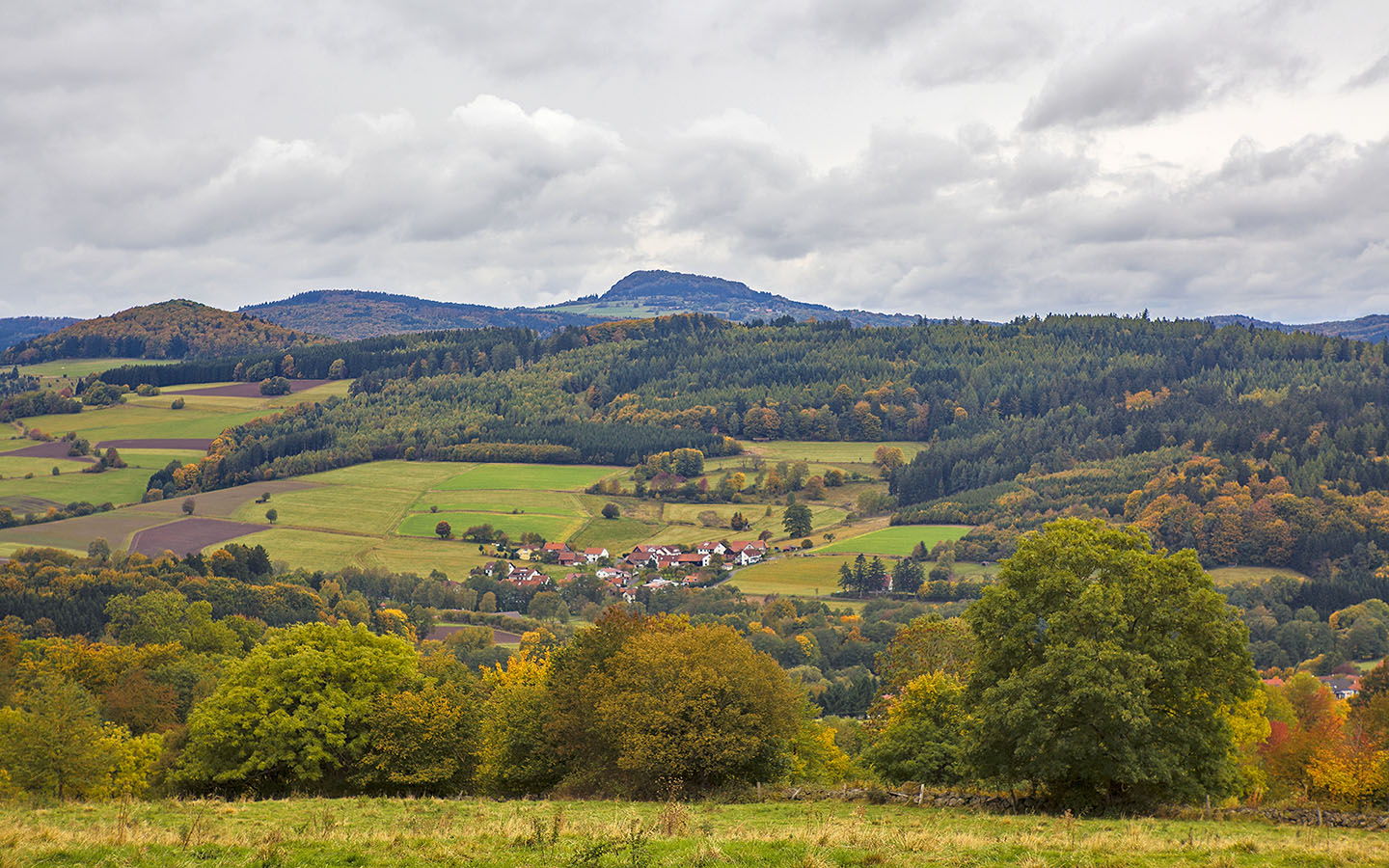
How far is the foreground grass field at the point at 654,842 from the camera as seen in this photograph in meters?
→ 18.2

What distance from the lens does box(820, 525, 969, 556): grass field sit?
563ft

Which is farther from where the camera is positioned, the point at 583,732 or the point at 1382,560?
the point at 1382,560

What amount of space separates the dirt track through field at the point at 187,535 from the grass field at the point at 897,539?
98947 mm

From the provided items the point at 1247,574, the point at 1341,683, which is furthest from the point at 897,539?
the point at 1341,683

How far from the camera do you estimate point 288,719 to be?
45.4m

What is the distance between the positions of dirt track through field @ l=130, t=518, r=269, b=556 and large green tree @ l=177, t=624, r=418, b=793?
10516cm

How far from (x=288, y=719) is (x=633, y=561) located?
123540 mm

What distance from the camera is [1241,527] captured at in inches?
6875

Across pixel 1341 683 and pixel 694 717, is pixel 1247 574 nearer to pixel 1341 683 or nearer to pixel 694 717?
pixel 1341 683

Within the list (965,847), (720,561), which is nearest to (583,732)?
(965,847)

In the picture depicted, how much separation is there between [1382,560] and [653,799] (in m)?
167

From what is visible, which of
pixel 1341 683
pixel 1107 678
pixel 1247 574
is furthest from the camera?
pixel 1247 574

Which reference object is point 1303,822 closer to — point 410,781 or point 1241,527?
point 410,781

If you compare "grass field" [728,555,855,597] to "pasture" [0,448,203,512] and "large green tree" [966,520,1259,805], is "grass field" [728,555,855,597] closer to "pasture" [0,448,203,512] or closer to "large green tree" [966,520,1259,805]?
"pasture" [0,448,203,512]
